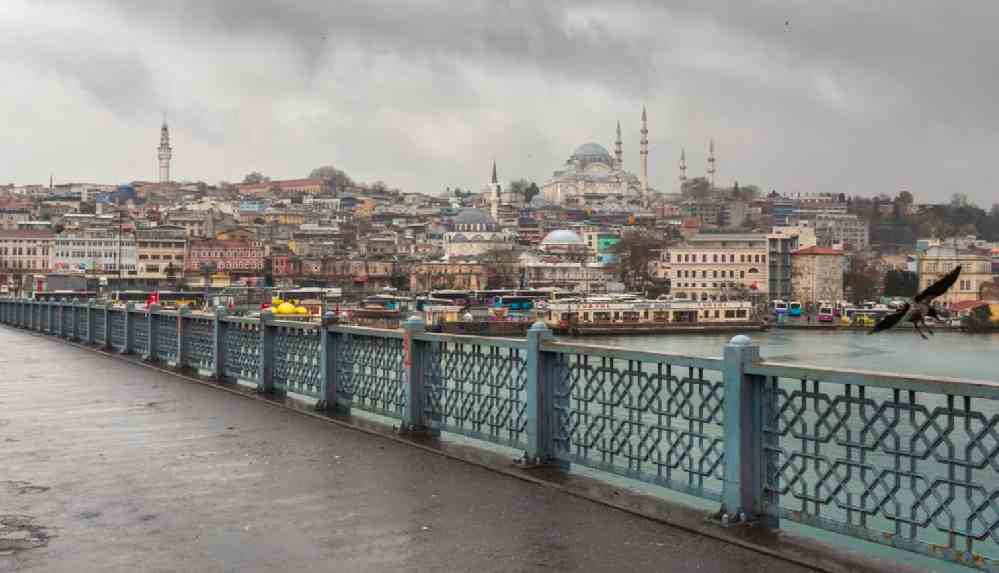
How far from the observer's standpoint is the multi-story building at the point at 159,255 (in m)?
116

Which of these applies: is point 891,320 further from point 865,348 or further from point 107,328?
point 865,348

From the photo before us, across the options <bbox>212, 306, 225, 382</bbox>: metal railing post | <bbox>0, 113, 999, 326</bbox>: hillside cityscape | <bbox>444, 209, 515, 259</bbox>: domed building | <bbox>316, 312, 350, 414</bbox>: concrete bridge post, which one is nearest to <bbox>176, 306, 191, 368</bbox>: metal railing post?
<bbox>212, 306, 225, 382</bbox>: metal railing post

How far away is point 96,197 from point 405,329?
187 m

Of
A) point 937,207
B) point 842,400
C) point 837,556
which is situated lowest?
point 837,556

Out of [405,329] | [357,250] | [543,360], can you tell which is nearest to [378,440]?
[405,329]

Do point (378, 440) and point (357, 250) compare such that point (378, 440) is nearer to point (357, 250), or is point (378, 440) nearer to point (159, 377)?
point (159, 377)

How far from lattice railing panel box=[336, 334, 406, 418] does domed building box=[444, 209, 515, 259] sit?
13267cm

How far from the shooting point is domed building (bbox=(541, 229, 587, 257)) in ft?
480

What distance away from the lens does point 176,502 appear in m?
6.10

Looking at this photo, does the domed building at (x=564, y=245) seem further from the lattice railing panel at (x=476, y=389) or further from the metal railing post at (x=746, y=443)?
the metal railing post at (x=746, y=443)

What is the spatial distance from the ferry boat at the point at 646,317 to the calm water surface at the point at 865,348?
1.78 metres

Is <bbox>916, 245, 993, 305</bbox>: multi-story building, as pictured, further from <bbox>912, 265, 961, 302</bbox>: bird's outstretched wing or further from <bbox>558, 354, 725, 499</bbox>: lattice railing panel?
<bbox>912, 265, 961, 302</bbox>: bird's outstretched wing

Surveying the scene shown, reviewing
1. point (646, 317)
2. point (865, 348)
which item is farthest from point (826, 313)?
point (865, 348)

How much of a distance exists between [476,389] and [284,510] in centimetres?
217
